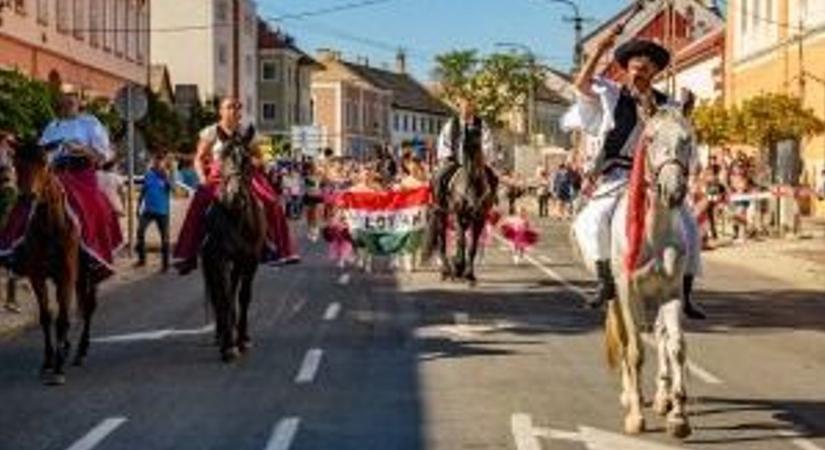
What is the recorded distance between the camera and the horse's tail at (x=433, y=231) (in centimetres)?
2605

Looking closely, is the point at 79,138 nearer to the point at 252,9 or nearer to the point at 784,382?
the point at 784,382

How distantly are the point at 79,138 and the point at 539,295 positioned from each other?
8.96 meters

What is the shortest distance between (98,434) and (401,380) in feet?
10.9

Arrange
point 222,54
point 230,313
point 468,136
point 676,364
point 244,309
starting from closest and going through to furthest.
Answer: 1. point 676,364
2. point 230,313
3. point 244,309
4. point 468,136
5. point 222,54

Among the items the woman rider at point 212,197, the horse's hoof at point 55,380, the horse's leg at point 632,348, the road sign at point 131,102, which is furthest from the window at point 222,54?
the horse's leg at point 632,348

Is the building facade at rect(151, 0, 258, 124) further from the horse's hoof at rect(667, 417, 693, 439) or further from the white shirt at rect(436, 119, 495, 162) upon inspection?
the horse's hoof at rect(667, 417, 693, 439)

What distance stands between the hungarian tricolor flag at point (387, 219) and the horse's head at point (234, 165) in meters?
12.2

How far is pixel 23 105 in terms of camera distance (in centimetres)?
2708


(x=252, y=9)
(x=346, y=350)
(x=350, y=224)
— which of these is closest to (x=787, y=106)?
(x=350, y=224)

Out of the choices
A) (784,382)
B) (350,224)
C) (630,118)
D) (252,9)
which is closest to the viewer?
(630,118)

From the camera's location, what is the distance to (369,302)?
22.1 m

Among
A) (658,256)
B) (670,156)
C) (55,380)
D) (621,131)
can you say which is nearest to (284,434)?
(658,256)

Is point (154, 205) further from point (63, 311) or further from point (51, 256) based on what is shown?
point (51, 256)

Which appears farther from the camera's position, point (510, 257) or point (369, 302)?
point (510, 257)
